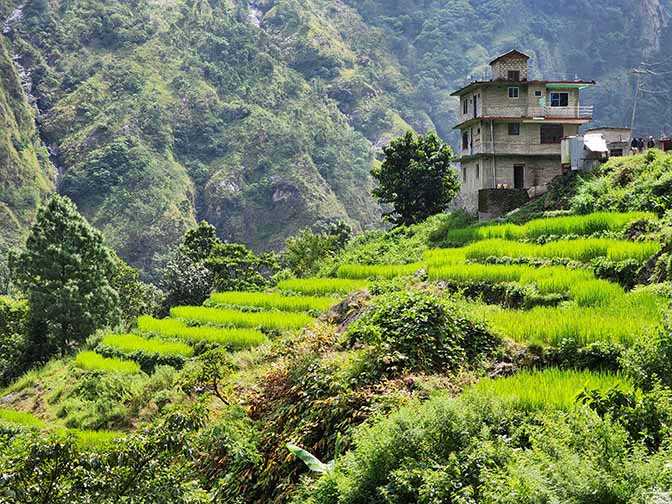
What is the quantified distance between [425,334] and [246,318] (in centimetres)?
1527

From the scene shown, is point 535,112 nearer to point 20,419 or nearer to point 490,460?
point 20,419

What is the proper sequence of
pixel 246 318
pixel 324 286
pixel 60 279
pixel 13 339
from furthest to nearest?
1. pixel 13 339
2. pixel 60 279
3. pixel 324 286
4. pixel 246 318

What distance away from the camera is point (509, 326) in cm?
1238

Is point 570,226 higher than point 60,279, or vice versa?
point 570,226

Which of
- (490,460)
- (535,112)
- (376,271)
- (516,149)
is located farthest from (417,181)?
(490,460)

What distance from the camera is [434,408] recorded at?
839 cm

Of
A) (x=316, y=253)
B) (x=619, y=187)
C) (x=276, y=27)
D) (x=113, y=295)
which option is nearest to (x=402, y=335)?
(x=619, y=187)

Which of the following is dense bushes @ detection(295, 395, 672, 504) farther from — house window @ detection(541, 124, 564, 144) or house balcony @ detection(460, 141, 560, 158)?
house window @ detection(541, 124, 564, 144)

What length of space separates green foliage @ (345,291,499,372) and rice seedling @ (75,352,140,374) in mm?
13724

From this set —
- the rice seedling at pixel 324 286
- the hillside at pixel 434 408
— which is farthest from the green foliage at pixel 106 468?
the rice seedling at pixel 324 286

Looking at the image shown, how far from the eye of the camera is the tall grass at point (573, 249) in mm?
17359

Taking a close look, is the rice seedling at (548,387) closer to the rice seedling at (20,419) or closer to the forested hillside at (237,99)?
the rice seedling at (20,419)

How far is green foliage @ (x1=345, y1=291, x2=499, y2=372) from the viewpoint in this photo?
36.5 feet

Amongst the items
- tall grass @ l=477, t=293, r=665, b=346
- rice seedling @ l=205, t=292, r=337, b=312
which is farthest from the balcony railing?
tall grass @ l=477, t=293, r=665, b=346
